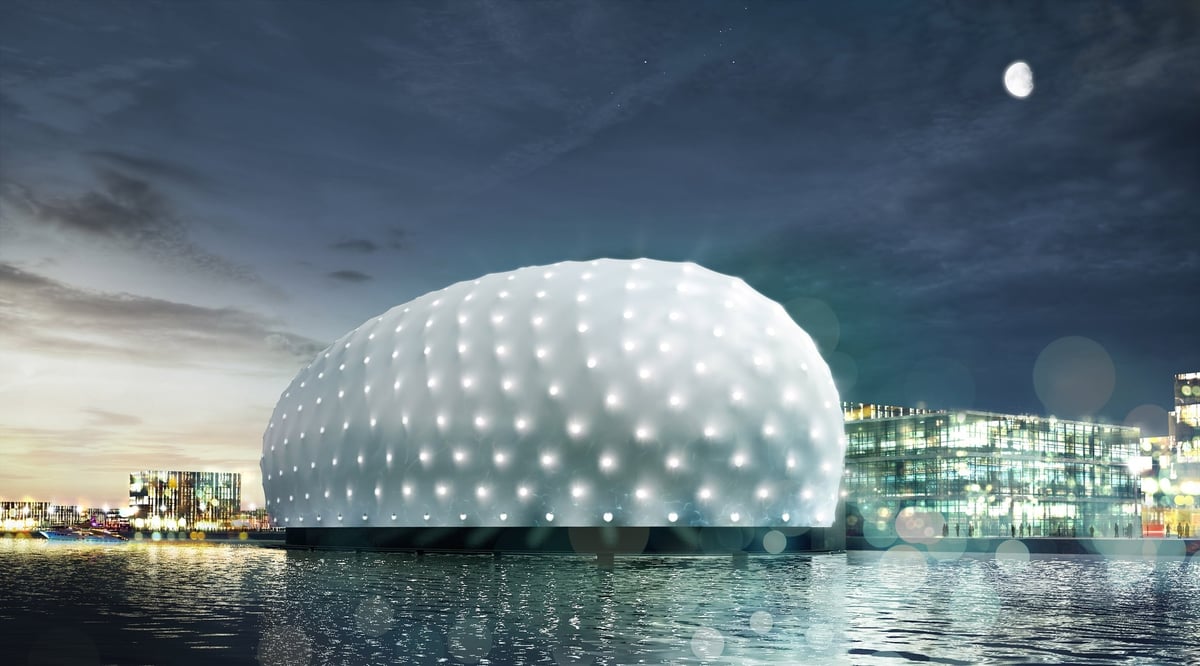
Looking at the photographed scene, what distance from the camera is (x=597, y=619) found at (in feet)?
52.5

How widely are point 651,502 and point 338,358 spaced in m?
20.6

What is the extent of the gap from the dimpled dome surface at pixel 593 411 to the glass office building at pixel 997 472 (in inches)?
3331

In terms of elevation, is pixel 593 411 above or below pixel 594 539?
above

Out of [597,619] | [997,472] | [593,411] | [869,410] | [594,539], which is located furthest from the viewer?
[869,410]

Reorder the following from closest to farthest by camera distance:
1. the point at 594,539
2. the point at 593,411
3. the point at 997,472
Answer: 1. the point at 594,539
2. the point at 593,411
3. the point at 997,472

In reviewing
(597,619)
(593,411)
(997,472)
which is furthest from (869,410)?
(597,619)

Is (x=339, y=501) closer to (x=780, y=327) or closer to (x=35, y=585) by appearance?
(x=780, y=327)

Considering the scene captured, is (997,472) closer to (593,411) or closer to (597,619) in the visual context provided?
(593,411)

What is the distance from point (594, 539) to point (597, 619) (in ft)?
92.7

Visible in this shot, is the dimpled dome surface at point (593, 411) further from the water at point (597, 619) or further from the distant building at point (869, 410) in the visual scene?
the distant building at point (869, 410)

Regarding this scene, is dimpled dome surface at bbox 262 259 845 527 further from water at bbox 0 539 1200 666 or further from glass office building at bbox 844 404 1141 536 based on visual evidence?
glass office building at bbox 844 404 1141 536

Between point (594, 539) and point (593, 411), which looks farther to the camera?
point (593, 411)

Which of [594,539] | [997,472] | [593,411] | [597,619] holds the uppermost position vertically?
[593,411]

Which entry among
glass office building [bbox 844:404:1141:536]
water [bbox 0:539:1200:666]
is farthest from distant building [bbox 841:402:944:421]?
water [bbox 0:539:1200:666]
